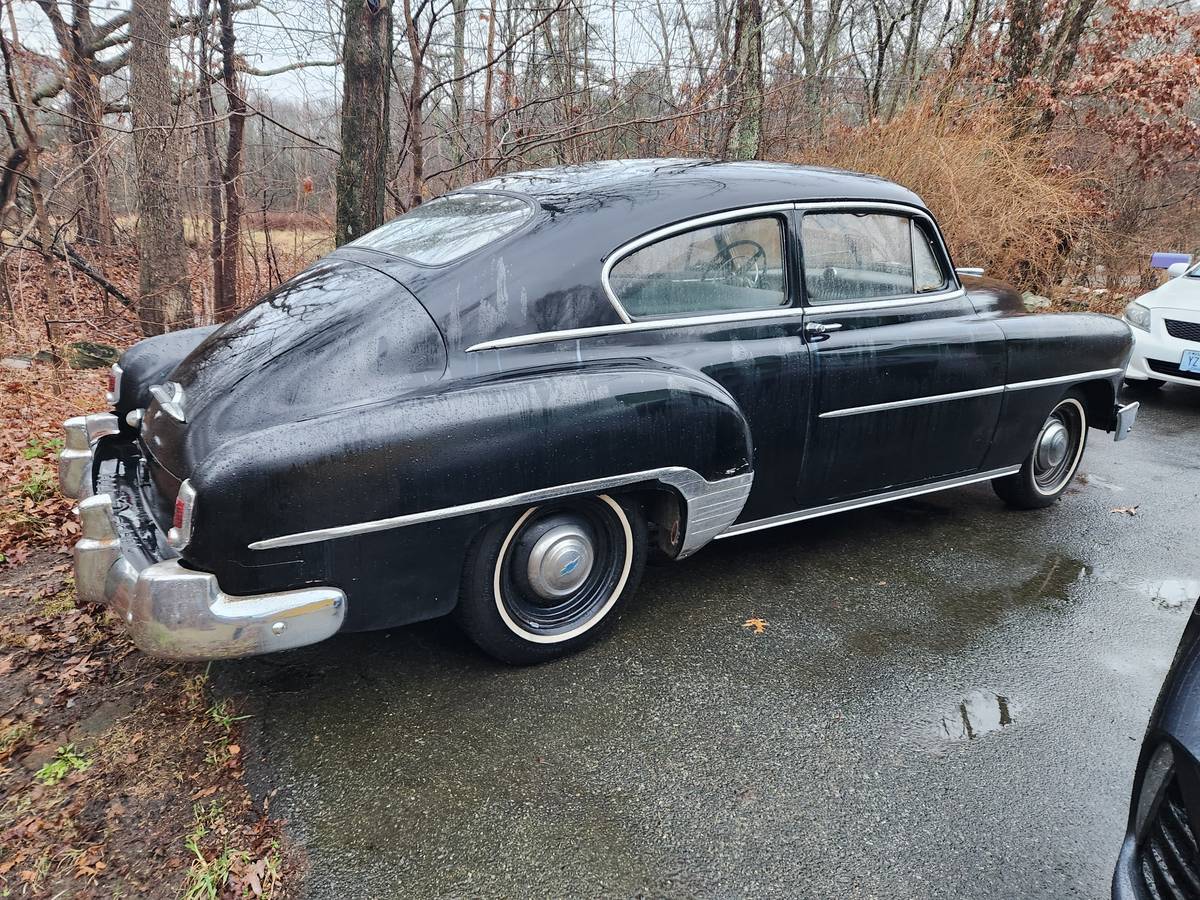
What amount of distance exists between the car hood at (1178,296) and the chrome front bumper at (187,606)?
7.34 metres

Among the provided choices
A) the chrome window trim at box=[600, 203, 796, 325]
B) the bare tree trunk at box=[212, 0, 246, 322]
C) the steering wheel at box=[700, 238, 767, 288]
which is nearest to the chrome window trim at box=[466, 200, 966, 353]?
the chrome window trim at box=[600, 203, 796, 325]

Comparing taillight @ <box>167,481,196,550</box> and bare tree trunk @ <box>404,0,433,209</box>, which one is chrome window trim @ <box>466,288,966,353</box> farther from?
bare tree trunk @ <box>404,0,433,209</box>

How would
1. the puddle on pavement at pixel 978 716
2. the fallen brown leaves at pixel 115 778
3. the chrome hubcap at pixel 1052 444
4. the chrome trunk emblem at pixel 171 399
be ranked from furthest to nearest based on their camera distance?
the chrome hubcap at pixel 1052 444 → the puddle on pavement at pixel 978 716 → the chrome trunk emblem at pixel 171 399 → the fallen brown leaves at pixel 115 778

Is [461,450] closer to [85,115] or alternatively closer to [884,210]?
[884,210]

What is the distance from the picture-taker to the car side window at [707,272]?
286 cm

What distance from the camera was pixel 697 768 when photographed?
91.3 inches

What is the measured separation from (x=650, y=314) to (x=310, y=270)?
4.57 ft

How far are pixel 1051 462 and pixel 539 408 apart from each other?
3323 millimetres

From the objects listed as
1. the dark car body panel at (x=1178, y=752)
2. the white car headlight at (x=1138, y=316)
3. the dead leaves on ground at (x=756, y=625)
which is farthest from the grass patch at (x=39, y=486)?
the white car headlight at (x=1138, y=316)

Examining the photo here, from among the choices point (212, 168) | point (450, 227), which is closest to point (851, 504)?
point (450, 227)

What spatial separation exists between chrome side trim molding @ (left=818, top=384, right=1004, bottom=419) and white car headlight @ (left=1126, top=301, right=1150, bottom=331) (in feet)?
13.6

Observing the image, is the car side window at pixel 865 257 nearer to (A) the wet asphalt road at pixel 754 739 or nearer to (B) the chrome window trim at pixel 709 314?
(B) the chrome window trim at pixel 709 314

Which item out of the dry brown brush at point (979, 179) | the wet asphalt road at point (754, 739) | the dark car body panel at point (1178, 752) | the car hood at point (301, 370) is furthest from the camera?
the dry brown brush at point (979, 179)

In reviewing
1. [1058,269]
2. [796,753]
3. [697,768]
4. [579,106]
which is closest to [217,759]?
[697,768]
